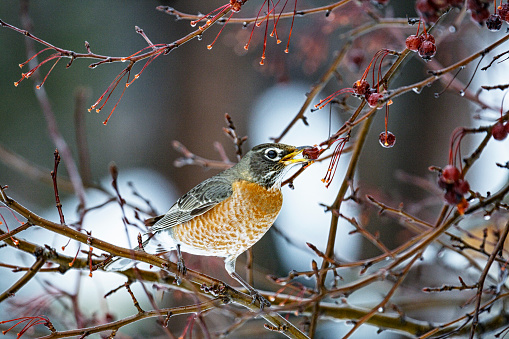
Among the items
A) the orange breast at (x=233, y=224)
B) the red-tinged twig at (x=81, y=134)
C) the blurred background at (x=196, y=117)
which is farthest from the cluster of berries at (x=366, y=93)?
the blurred background at (x=196, y=117)

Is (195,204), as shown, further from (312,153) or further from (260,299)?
(312,153)

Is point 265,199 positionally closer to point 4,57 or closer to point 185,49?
point 185,49

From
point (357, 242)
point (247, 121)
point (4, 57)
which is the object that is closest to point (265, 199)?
point (357, 242)

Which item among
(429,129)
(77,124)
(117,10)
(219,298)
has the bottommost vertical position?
(219,298)

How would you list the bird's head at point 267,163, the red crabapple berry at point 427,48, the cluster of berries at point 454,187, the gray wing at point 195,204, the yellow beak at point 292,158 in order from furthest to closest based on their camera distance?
the gray wing at point 195,204
the bird's head at point 267,163
the yellow beak at point 292,158
the red crabapple berry at point 427,48
the cluster of berries at point 454,187

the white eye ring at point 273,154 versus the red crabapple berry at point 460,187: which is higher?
the white eye ring at point 273,154

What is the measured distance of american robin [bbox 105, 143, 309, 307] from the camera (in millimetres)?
1927

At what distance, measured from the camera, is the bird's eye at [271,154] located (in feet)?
6.26

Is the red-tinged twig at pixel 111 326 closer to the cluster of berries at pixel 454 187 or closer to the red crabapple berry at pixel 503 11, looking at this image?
the cluster of berries at pixel 454 187

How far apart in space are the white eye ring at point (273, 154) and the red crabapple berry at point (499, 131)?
0.84m

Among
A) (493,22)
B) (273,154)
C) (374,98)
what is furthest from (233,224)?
(493,22)

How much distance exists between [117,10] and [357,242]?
345cm

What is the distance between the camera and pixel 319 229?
453 cm

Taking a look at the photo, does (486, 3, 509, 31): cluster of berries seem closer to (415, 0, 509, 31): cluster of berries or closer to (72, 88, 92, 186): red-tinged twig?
(415, 0, 509, 31): cluster of berries
